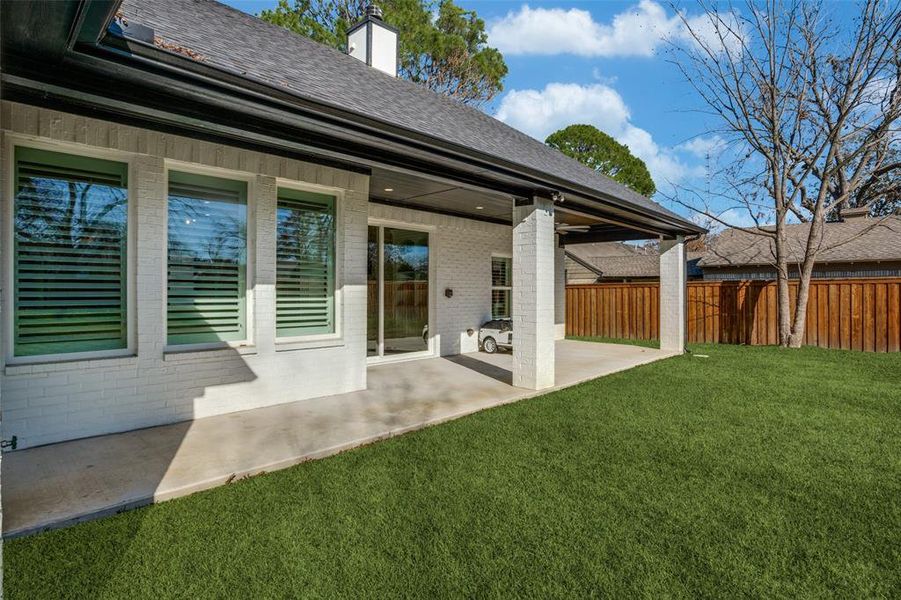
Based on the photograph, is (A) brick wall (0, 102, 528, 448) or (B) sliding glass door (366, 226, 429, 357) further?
(B) sliding glass door (366, 226, 429, 357)

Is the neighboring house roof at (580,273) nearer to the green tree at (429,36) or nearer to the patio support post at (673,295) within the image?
the green tree at (429,36)

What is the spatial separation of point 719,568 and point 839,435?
3.02m

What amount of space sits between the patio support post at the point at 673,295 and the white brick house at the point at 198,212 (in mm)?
4073

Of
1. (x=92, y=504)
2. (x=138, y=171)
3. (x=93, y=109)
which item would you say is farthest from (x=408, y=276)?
(x=92, y=504)

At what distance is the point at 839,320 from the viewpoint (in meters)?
10.3

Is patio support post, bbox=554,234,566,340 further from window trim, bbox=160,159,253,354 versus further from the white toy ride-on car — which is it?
window trim, bbox=160,159,253,354

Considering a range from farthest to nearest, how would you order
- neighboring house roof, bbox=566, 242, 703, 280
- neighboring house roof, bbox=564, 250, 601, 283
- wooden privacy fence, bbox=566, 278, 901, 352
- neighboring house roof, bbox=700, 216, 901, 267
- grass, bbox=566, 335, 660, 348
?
neighboring house roof, bbox=564, 250, 601, 283, neighboring house roof, bbox=566, 242, 703, 280, neighboring house roof, bbox=700, 216, 901, 267, grass, bbox=566, 335, 660, 348, wooden privacy fence, bbox=566, 278, 901, 352

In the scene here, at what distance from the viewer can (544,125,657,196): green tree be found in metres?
23.7

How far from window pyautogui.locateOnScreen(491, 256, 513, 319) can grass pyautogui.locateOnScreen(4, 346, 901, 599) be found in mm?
6024

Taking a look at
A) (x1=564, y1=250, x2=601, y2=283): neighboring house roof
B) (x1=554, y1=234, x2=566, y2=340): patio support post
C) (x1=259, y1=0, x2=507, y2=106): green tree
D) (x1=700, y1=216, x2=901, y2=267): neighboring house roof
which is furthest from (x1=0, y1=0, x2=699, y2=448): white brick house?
(x1=564, y1=250, x2=601, y2=283): neighboring house roof

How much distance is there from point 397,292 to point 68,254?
4917 mm

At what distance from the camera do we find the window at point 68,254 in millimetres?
3801

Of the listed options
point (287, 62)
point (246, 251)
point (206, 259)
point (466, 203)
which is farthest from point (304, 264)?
point (466, 203)

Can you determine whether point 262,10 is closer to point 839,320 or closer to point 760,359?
point 760,359
